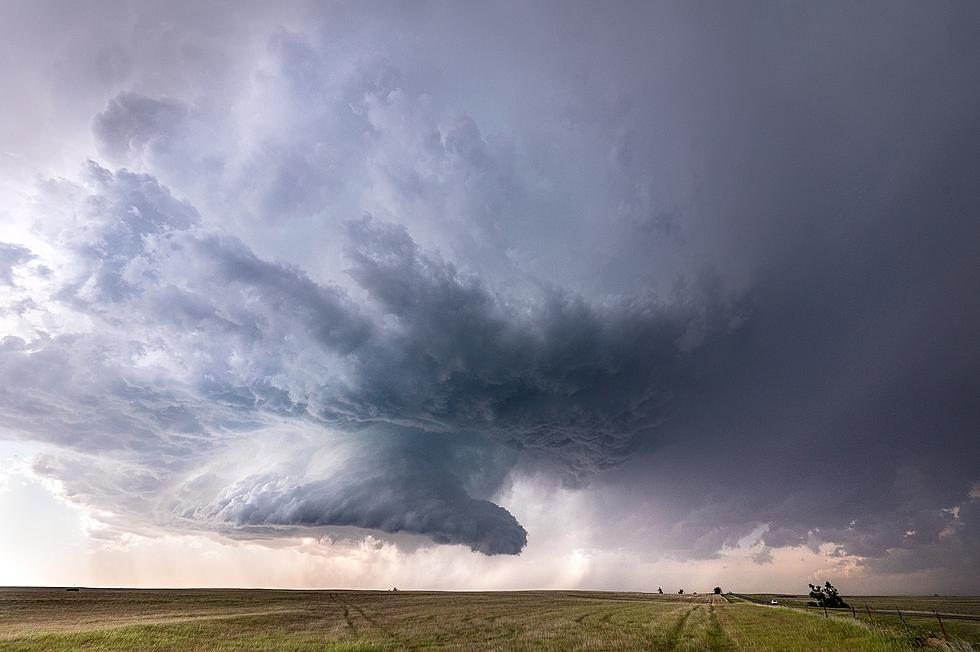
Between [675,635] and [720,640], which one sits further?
[675,635]

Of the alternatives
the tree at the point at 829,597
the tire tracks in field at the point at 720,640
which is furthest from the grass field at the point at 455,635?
the tree at the point at 829,597

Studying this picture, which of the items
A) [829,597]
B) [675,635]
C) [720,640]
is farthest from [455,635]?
[829,597]

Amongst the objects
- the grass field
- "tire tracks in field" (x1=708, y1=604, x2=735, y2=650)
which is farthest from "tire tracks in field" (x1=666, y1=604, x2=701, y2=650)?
"tire tracks in field" (x1=708, y1=604, x2=735, y2=650)

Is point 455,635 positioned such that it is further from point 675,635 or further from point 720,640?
point 720,640

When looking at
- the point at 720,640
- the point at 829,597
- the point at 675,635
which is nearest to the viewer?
the point at 720,640

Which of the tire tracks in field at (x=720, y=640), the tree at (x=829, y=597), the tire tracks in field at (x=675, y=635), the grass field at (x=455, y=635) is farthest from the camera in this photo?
the tree at (x=829, y=597)

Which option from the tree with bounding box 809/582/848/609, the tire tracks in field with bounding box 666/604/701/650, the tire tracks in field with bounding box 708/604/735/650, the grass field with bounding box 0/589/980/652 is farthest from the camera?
the tree with bounding box 809/582/848/609

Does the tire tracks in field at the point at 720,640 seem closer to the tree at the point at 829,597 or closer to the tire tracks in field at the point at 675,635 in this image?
the tire tracks in field at the point at 675,635

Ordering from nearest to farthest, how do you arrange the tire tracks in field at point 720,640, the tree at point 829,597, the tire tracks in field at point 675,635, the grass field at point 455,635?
the tire tracks in field at point 720,640, the tire tracks in field at point 675,635, the grass field at point 455,635, the tree at point 829,597

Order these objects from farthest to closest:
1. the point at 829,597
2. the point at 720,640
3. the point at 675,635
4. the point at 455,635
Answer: the point at 829,597, the point at 455,635, the point at 675,635, the point at 720,640

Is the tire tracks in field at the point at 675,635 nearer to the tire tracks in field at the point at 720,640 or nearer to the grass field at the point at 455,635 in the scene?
the grass field at the point at 455,635

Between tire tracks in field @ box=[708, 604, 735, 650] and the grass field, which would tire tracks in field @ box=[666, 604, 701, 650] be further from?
tire tracks in field @ box=[708, 604, 735, 650]

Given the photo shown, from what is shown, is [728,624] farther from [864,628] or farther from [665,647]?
[665,647]

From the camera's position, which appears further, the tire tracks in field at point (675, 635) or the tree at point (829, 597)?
the tree at point (829, 597)
